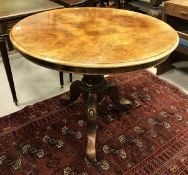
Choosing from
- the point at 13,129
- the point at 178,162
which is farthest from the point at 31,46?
the point at 178,162

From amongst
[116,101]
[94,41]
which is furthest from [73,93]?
[94,41]

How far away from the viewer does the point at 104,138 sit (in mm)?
1615

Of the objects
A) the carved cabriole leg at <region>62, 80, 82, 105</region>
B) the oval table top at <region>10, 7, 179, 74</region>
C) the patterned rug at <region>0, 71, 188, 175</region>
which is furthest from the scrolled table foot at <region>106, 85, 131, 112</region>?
the oval table top at <region>10, 7, 179, 74</region>

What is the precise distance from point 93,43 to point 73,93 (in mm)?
714

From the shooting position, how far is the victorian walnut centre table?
3.34 feet

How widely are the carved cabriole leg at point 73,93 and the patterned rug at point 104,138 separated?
0.06m

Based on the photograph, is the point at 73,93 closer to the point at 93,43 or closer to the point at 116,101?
the point at 116,101

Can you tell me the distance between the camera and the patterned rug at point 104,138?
142 cm

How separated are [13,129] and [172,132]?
1101 mm

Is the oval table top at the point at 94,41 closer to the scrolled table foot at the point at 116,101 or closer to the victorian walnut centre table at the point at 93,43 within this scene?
the victorian walnut centre table at the point at 93,43

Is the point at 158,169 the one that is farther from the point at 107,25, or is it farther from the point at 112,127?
the point at 107,25

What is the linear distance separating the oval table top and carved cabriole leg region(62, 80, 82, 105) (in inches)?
18.9

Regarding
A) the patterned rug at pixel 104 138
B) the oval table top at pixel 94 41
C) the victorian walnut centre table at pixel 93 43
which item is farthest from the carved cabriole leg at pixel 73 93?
the oval table top at pixel 94 41

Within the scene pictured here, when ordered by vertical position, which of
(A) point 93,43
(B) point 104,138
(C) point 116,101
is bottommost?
(B) point 104,138
